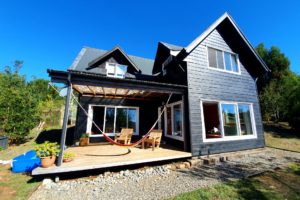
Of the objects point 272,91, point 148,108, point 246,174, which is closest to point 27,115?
point 148,108

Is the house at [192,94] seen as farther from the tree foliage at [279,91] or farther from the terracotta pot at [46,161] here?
the tree foliage at [279,91]

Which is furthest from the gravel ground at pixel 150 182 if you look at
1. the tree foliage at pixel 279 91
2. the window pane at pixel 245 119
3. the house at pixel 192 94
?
the tree foliage at pixel 279 91

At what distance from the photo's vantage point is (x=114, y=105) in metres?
8.62

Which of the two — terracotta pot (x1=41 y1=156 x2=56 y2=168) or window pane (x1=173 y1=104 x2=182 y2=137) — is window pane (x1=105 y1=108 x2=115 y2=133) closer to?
window pane (x1=173 y1=104 x2=182 y2=137)

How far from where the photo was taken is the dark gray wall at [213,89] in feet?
20.1

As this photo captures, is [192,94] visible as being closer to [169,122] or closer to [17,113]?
[169,122]

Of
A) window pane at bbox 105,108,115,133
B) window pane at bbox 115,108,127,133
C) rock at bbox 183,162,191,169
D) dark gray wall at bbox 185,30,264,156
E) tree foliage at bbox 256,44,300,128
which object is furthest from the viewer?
tree foliage at bbox 256,44,300,128

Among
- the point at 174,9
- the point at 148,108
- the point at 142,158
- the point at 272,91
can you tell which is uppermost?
the point at 174,9

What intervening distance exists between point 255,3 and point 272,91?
12.7 m

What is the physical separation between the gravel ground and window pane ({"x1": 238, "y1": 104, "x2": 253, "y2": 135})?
1846 millimetres

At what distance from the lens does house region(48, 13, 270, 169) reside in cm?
619

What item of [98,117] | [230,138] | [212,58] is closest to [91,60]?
[98,117]

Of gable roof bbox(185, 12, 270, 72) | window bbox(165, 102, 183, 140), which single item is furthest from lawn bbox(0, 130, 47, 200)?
gable roof bbox(185, 12, 270, 72)

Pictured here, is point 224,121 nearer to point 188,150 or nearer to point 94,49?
point 188,150
